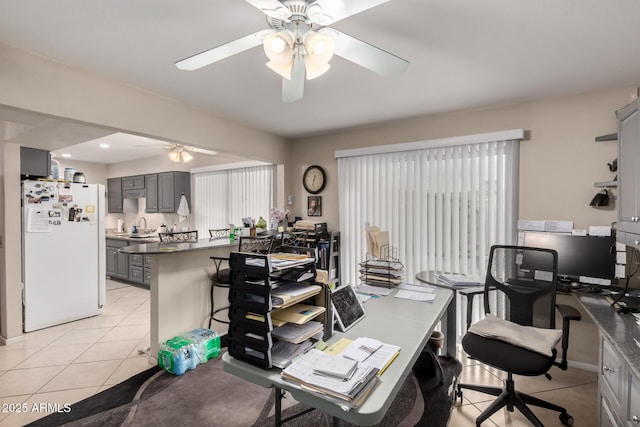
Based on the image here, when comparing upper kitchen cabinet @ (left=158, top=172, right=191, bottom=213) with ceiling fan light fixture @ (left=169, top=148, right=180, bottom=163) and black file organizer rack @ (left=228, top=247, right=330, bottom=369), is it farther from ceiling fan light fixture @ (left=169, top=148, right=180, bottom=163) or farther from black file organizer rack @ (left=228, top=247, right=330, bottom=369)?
black file organizer rack @ (left=228, top=247, right=330, bottom=369)

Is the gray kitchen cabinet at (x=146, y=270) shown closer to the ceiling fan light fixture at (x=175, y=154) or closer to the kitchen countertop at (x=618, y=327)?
the ceiling fan light fixture at (x=175, y=154)

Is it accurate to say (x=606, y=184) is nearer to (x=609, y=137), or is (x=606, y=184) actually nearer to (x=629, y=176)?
(x=609, y=137)

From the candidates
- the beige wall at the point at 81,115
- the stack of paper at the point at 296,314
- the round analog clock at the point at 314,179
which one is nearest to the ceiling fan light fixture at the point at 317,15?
the stack of paper at the point at 296,314

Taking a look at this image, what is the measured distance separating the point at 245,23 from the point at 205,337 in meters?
2.66

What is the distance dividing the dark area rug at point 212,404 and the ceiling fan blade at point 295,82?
215 centimetres

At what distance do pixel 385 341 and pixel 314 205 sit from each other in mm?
2976

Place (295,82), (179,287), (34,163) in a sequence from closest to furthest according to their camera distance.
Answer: (295,82), (179,287), (34,163)

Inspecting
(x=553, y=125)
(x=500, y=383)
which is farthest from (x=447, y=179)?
(x=500, y=383)

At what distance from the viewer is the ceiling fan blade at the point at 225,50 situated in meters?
1.48

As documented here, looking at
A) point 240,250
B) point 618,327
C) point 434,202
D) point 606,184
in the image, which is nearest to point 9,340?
point 240,250

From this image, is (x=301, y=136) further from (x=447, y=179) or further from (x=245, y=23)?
(x=245, y=23)

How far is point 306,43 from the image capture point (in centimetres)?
144

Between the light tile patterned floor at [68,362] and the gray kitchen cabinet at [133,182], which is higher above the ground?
the gray kitchen cabinet at [133,182]

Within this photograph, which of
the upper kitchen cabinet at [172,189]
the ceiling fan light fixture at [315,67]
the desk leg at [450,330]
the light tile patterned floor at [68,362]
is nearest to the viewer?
the ceiling fan light fixture at [315,67]
